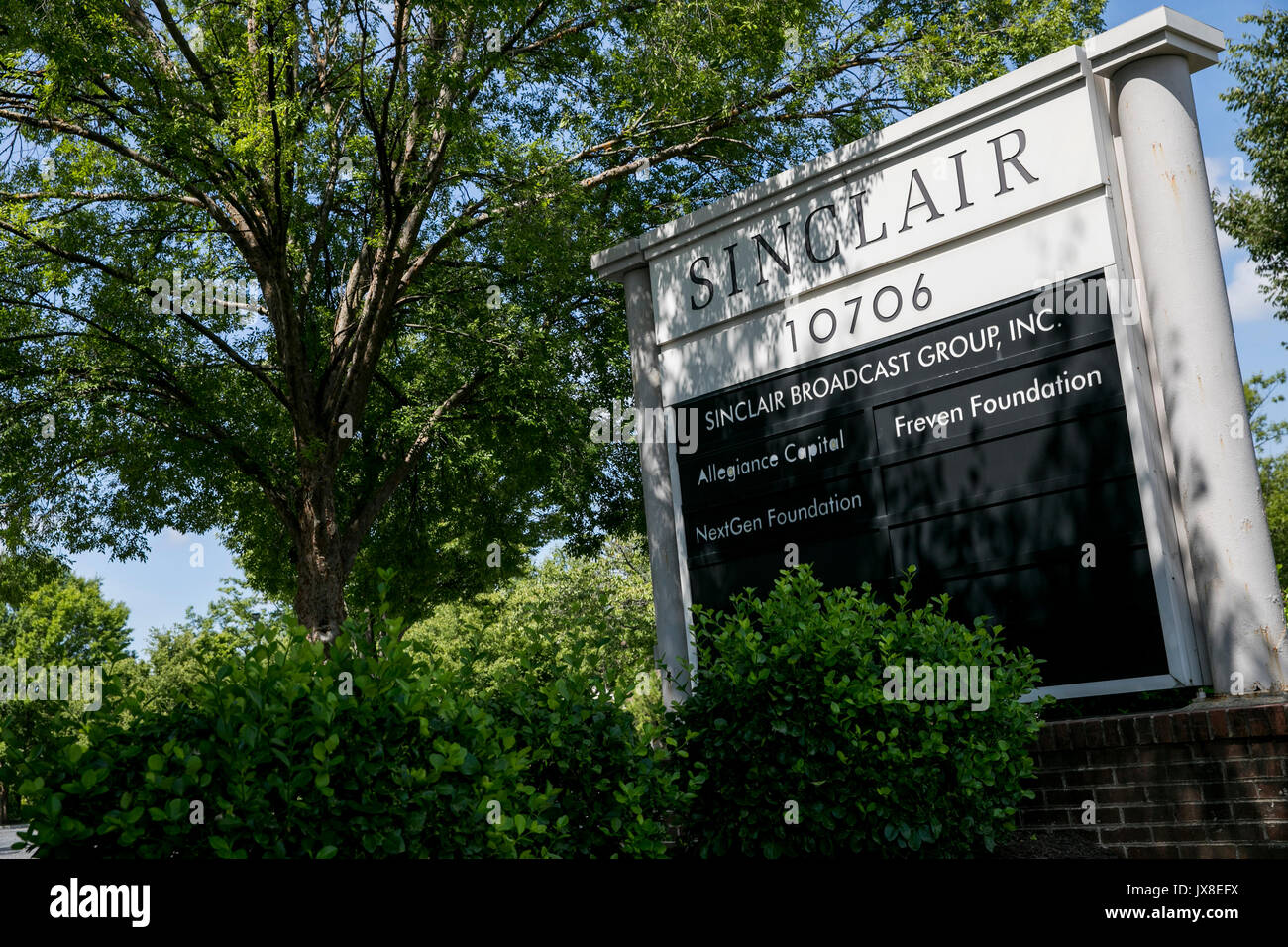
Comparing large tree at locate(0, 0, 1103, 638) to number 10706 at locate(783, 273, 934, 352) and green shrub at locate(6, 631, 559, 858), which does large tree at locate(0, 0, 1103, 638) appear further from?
Answer: green shrub at locate(6, 631, 559, 858)

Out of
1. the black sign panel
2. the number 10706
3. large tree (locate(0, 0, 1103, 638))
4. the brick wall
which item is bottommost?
the brick wall

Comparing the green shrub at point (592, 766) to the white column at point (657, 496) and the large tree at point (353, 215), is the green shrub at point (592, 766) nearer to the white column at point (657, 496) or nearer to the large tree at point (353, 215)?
the white column at point (657, 496)

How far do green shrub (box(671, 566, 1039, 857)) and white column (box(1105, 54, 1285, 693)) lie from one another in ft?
4.56

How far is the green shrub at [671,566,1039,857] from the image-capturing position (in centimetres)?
543

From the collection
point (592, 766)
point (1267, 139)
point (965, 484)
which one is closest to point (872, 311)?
point (965, 484)

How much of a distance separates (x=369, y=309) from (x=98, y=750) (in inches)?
429

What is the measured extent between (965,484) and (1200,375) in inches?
60.1

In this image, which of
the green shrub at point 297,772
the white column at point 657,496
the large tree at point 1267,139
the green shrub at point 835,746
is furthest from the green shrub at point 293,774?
the large tree at point 1267,139

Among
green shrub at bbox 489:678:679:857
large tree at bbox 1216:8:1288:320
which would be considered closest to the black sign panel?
green shrub at bbox 489:678:679:857

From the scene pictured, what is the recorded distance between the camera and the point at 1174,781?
234 inches

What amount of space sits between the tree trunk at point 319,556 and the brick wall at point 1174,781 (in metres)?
9.74

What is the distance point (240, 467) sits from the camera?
14.9 m

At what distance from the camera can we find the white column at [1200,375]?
242 inches

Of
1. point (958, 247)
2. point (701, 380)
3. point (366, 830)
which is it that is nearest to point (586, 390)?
point (701, 380)
